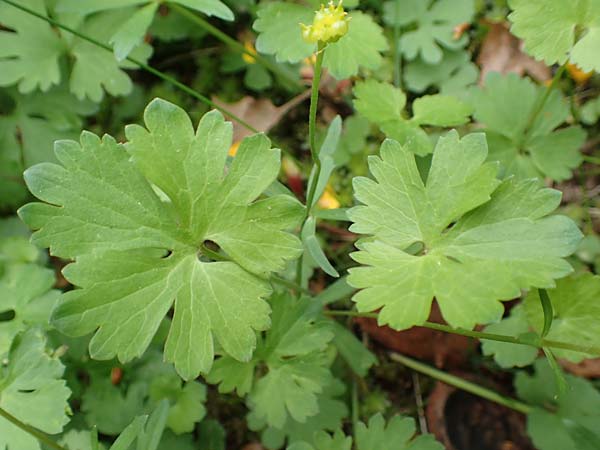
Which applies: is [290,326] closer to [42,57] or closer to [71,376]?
[71,376]

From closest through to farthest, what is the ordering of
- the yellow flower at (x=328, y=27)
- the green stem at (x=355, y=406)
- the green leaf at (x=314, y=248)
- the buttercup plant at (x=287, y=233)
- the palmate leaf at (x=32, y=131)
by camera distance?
1. the yellow flower at (x=328, y=27)
2. the buttercup plant at (x=287, y=233)
3. the green leaf at (x=314, y=248)
4. the green stem at (x=355, y=406)
5. the palmate leaf at (x=32, y=131)

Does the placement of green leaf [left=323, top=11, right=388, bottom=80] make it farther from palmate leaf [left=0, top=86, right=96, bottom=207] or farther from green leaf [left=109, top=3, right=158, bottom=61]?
palmate leaf [left=0, top=86, right=96, bottom=207]

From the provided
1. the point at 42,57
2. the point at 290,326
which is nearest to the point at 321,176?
the point at 290,326

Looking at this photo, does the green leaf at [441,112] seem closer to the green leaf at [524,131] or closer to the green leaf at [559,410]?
the green leaf at [524,131]

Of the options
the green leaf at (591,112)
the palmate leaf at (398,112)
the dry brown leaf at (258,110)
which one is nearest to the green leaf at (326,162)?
the palmate leaf at (398,112)

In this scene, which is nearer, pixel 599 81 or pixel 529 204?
pixel 529 204
